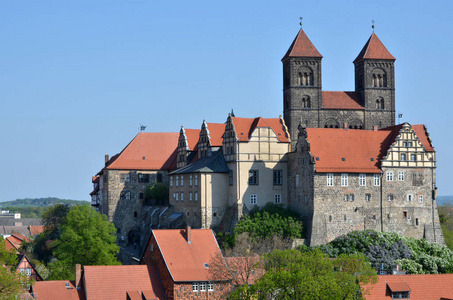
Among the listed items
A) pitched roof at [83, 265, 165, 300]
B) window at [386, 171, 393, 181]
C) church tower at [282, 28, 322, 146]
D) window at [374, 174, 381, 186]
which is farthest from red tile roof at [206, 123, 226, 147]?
pitched roof at [83, 265, 165, 300]

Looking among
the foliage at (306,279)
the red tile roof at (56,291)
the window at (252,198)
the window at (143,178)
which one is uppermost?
the window at (143,178)

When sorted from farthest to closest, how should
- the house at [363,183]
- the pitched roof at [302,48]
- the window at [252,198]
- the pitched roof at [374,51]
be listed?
1. the pitched roof at [374,51]
2. the pitched roof at [302,48]
3. the window at [252,198]
4. the house at [363,183]

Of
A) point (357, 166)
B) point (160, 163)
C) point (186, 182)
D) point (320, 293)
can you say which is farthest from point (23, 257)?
point (320, 293)

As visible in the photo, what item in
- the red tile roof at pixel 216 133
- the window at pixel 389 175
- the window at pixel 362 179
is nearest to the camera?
→ the window at pixel 362 179

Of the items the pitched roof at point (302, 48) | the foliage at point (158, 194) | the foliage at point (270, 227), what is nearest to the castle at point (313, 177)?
the foliage at point (270, 227)

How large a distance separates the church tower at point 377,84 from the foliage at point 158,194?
22533 millimetres

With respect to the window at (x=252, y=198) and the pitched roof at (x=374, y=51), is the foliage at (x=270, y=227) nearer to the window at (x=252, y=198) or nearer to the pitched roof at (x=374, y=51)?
the window at (x=252, y=198)

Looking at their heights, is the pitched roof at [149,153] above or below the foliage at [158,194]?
above

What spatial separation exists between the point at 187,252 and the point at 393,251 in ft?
65.4

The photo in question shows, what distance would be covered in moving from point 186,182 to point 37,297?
2822cm

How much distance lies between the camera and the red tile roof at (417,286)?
58.6 meters

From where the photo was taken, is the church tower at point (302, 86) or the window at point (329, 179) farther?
the church tower at point (302, 86)

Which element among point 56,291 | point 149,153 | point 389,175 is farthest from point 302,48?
point 56,291

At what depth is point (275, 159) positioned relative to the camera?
83.1 meters
